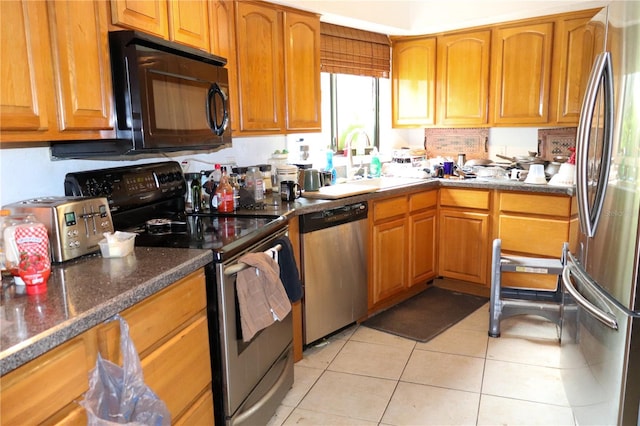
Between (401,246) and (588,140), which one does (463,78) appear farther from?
(588,140)

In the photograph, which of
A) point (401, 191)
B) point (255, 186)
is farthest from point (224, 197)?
point (401, 191)

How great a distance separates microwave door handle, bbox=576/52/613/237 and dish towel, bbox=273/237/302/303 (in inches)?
48.7

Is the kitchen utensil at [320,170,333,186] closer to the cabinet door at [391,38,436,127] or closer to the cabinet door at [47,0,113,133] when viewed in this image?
the cabinet door at [391,38,436,127]

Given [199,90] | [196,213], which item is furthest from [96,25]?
[196,213]

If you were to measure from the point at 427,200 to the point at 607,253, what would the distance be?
6.46 ft

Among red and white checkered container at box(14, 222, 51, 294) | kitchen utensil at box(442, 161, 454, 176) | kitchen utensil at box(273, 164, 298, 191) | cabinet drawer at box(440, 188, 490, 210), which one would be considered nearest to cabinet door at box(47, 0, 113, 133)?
red and white checkered container at box(14, 222, 51, 294)

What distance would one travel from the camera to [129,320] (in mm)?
1309

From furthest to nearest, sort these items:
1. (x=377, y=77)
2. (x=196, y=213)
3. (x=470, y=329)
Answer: (x=377, y=77)
(x=470, y=329)
(x=196, y=213)

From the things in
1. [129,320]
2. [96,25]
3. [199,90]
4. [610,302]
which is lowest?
[610,302]

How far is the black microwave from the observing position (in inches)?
69.4

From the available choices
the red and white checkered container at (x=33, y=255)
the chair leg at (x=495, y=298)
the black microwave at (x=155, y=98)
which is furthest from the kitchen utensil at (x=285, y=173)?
the red and white checkered container at (x=33, y=255)

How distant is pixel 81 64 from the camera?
Answer: 1.62m

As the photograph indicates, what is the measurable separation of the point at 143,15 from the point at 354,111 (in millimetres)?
2455

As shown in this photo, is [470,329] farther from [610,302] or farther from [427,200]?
[610,302]
